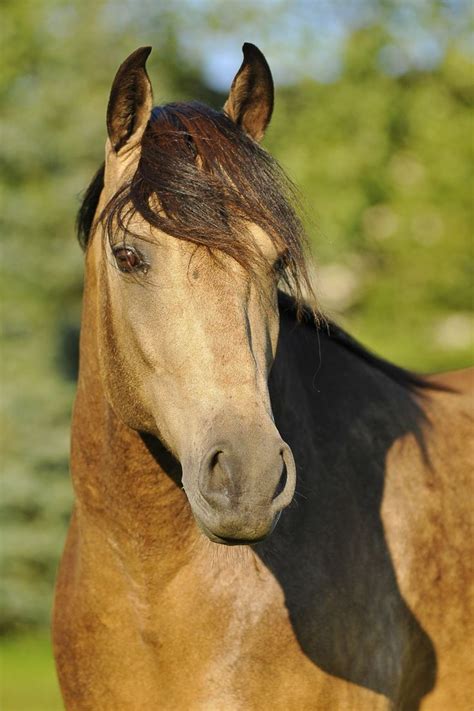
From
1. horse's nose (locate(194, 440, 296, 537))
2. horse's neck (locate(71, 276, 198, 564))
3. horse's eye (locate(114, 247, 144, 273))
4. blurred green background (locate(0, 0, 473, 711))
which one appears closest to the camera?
horse's nose (locate(194, 440, 296, 537))

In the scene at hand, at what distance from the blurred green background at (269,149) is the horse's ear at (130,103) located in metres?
5.04

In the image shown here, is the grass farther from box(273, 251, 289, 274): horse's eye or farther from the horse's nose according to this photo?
the horse's nose

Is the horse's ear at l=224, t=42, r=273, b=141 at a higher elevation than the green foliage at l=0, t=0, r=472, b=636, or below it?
below

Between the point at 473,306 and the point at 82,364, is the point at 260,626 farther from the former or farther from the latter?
the point at 473,306

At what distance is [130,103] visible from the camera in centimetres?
329

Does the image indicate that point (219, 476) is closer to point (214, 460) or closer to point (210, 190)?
point (214, 460)

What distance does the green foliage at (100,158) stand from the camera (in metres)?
13.3

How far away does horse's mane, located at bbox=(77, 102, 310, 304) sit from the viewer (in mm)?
2961

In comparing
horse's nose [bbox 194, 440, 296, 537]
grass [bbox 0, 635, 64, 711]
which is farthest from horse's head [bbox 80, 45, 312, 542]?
grass [bbox 0, 635, 64, 711]

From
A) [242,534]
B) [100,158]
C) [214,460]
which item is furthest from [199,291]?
[100,158]

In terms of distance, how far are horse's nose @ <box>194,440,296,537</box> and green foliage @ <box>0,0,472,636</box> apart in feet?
27.1

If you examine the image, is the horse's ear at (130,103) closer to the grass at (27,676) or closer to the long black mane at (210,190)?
the long black mane at (210,190)

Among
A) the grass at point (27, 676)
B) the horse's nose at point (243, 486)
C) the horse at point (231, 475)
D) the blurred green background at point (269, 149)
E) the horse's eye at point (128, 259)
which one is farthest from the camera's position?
the blurred green background at point (269, 149)

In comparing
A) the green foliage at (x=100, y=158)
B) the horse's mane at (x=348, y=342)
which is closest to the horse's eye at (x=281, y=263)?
the horse's mane at (x=348, y=342)
